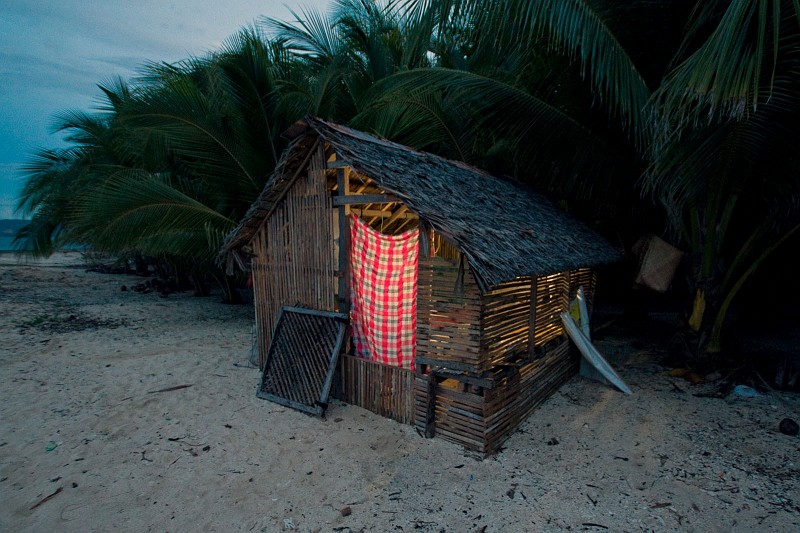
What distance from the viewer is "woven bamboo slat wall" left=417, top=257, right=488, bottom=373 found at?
164 inches

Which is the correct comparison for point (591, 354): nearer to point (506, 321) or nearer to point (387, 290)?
point (506, 321)

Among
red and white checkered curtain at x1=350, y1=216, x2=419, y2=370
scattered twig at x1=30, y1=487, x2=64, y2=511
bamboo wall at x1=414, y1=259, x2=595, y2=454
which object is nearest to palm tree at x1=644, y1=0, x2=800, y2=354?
bamboo wall at x1=414, y1=259, x2=595, y2=454

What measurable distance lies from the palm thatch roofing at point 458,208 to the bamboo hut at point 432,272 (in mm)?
22

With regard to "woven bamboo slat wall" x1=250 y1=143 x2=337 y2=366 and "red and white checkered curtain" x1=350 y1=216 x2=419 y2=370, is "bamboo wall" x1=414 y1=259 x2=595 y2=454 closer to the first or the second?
"red and white checkered curtain" x1=350 y1=216 x2=419 y2=370

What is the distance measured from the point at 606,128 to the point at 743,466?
17.3ft

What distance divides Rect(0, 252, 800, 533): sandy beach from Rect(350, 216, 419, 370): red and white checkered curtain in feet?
2.93

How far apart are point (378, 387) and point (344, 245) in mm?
1798

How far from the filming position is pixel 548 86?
706 cm

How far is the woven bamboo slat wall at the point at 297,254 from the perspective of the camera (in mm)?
5270

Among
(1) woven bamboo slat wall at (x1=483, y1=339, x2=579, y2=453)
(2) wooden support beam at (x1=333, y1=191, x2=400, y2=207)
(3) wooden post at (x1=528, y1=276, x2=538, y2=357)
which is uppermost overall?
(2) wooden support beam at (x1=333, y1=191, x2=400, y2=207)

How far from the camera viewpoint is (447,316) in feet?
14.2

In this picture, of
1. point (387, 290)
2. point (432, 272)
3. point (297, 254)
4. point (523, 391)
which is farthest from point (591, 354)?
point (297, 254)

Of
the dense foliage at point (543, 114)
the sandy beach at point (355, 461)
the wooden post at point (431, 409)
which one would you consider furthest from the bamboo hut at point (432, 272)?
the dense foliage at point (543, 114)

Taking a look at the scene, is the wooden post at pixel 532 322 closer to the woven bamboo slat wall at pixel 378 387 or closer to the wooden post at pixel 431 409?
the wooden post at pixel 431 409
